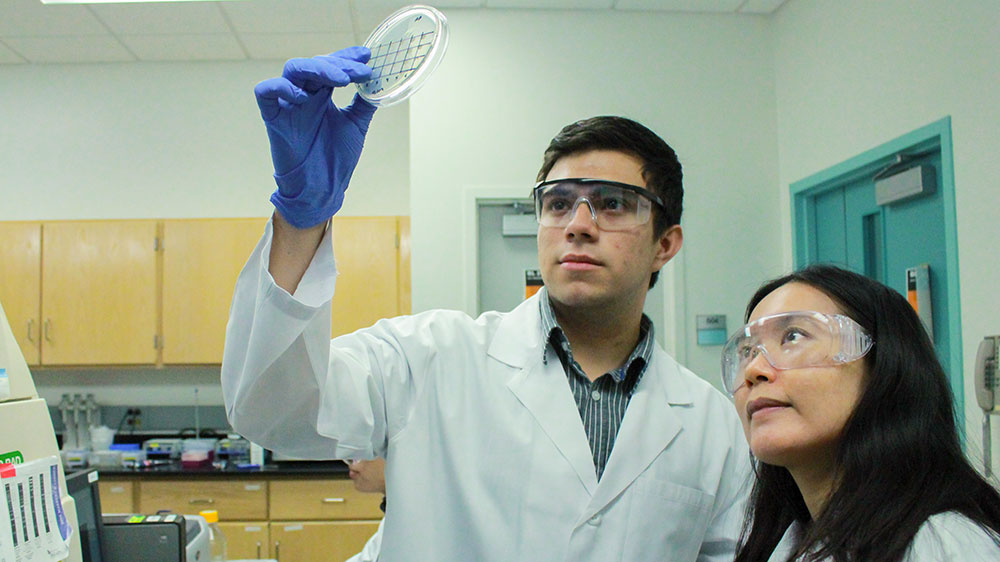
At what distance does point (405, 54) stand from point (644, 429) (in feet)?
2.46

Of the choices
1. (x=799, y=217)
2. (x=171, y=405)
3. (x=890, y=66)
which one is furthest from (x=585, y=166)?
(x=171, y=405)

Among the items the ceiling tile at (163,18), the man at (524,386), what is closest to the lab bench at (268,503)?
the ceiling tile at (163,18)

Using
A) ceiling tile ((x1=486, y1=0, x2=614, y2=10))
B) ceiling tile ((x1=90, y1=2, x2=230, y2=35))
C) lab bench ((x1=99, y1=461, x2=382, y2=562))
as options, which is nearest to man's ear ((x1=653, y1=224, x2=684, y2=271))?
ceiling tile ((x1=486, y1=0, x2=614, y2=10))

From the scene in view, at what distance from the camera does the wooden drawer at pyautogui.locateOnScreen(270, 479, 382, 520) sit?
339 centimetres

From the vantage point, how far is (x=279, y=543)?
3361mm

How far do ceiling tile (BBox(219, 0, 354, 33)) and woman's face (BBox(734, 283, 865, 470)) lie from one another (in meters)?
2.99

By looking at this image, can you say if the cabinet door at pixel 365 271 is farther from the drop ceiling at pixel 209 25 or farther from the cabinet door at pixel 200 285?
the drop ceiling at pixel 209 25

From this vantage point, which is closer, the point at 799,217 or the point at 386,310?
the point at 799,217

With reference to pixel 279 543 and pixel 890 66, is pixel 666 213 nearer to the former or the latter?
pixel 890 66

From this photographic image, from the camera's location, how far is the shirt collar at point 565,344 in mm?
1330

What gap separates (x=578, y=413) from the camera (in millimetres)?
1261

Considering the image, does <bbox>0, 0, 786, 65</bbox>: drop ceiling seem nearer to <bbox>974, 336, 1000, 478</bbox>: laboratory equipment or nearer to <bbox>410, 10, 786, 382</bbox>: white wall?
<bbox>410, 10, 786, 382</bbox>: white wall

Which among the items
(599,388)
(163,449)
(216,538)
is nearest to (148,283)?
(163,449)

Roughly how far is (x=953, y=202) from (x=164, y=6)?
3355 millimetres
